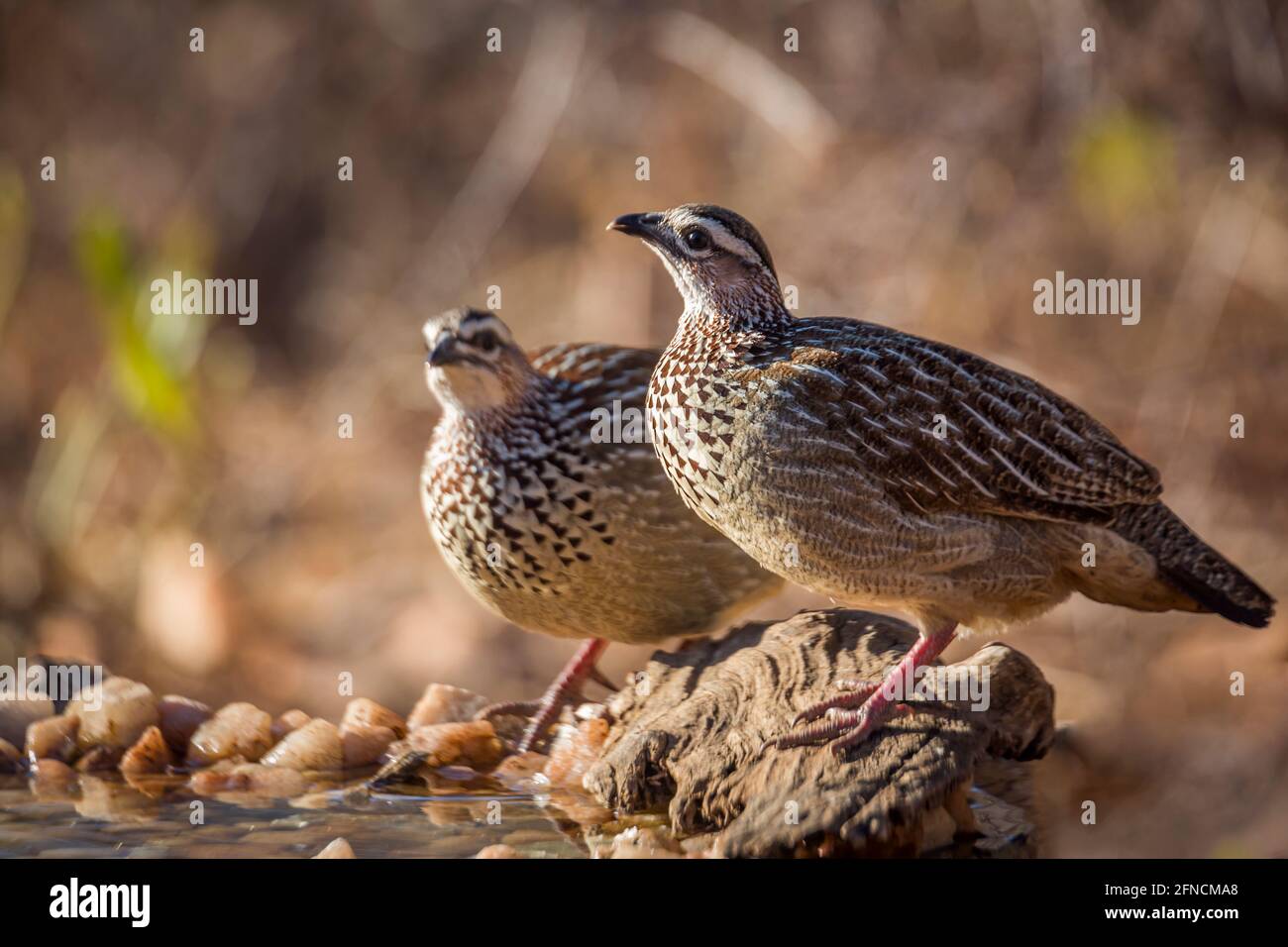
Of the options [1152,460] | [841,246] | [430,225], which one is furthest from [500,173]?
[1152,460]

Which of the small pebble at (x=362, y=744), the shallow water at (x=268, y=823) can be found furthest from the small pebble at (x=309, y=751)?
the shallow water at (x=268, y=823)

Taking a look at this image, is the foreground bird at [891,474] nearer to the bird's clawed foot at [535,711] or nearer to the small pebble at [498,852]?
the small pebble at [498,852]

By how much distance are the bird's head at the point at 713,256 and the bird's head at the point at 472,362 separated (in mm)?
856

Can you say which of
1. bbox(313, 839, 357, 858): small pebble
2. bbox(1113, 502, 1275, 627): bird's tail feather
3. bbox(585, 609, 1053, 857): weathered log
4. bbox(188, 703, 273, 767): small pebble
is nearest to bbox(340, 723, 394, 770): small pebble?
bbox(188, 703, 273, 767): small pebble

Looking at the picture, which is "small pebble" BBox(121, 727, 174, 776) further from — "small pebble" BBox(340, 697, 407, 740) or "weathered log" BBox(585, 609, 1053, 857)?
"weathered log" BBox(585, 609, 1053, 857)

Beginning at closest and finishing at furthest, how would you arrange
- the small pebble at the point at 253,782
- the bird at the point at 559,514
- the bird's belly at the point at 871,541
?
1. the bird's belly at the point at 871,541
2. the small pebble at the point at 253,782
3. the bird at the point at 559,514

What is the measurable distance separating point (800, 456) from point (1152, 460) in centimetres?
458

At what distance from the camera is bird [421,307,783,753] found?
473 cm

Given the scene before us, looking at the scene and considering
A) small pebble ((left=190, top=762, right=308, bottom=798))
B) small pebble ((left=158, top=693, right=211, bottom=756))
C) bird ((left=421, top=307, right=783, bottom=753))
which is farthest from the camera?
small pebble ((left=158, top=693, right=211, bottom=756))

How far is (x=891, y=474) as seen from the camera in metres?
3.96

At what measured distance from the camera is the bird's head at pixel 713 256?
417 cm

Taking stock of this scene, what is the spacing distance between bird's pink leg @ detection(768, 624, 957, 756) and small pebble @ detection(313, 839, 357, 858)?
112cm

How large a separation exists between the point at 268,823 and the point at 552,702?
109cm

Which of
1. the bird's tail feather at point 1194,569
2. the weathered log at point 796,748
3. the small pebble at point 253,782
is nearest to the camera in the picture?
the weathered log at point 796,748
